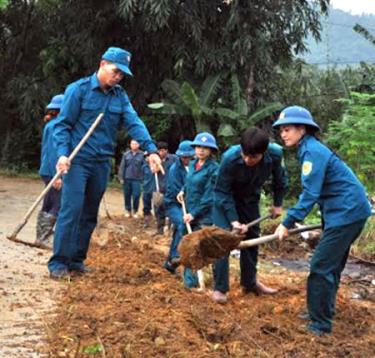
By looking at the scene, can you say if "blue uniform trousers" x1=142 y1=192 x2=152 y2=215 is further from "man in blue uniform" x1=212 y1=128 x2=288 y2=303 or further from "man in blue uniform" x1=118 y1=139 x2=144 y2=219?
"man in blue uniform" x1=212 y1=128 x2=288 y2=303

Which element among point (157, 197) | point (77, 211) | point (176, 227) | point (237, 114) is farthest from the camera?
point (237, 114)

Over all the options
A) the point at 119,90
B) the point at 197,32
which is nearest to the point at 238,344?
the point at 119,90

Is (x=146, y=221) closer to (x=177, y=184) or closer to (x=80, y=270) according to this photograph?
(x=177, y=184)

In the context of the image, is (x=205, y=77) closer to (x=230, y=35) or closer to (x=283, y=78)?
(x=230, y=35)

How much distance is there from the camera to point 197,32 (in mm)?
17875

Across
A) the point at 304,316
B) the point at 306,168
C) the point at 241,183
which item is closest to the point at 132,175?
the point at 241,183

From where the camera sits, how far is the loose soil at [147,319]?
441 cm

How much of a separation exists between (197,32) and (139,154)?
194 inches

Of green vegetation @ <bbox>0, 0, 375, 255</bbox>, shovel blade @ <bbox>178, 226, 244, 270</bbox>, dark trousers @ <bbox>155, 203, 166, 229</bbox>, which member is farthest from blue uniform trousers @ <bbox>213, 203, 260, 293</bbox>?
green vegetation @ <bbox>0, 0, 375, 255</bbox>

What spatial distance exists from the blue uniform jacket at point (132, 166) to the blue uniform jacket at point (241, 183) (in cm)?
772

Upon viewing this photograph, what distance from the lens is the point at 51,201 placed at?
8.27 m

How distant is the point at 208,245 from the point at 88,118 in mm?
1700

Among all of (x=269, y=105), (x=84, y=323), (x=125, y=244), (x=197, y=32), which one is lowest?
(x=125, y=244)

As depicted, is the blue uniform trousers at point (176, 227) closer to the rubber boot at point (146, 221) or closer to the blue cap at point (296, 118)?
the blue cap at point (296, 118)
